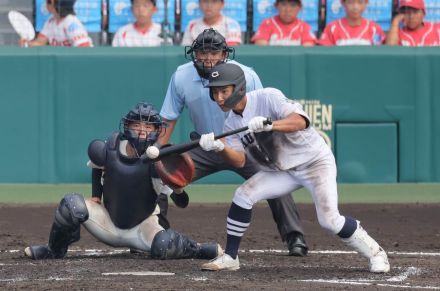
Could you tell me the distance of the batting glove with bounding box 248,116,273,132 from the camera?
719 cm

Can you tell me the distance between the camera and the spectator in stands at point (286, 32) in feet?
42.6

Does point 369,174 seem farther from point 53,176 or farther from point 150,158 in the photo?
point 150,158

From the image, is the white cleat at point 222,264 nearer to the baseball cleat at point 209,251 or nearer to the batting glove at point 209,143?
the baseball cleat at point 209,251

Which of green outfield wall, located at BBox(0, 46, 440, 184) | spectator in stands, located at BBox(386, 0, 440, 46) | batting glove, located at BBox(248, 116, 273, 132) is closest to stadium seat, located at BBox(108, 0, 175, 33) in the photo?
green outfield wall, located at BBox(0, 46, 440, 184)

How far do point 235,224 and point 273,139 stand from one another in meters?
0.60

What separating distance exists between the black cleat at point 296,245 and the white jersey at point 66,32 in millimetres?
5108

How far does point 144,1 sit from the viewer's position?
12.9 m

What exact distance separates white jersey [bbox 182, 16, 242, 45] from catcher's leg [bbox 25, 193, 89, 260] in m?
5.01

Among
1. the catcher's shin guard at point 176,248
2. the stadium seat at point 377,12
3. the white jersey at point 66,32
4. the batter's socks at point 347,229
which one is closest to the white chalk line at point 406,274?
the batter's socks at point 347,229

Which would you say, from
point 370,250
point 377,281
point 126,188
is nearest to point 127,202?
point 126,188

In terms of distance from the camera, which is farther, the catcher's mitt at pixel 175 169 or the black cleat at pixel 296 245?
the black cleat at pixel 296 245

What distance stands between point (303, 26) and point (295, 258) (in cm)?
502

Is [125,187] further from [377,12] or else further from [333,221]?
[377,12]

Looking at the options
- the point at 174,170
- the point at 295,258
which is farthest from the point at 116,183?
the point at 295,258
